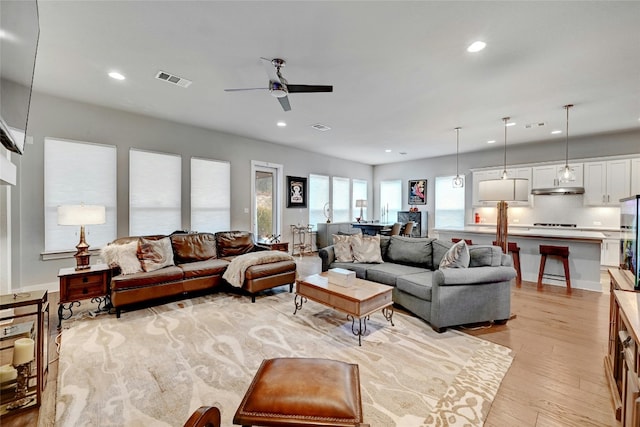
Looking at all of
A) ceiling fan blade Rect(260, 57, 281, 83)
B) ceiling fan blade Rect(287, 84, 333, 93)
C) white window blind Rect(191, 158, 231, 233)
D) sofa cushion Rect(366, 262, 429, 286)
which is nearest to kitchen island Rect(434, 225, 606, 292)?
sofa cushion Rect(366, 262, 429, 286)

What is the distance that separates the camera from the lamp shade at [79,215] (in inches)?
127

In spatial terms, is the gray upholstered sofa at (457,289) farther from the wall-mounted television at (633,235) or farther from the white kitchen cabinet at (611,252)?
the white kitchen cabinet at (611,252)

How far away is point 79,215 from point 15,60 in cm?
237

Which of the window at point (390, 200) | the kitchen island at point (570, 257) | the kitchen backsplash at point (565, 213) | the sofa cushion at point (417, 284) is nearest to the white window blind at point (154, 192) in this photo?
the sofa cushion at point (417, 284)

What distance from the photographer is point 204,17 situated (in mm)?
2334

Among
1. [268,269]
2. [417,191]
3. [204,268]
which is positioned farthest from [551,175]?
[204,268]

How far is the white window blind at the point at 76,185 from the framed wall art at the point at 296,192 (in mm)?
3856

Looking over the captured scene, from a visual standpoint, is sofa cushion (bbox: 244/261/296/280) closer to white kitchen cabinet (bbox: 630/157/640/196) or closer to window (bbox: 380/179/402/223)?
window (bbox: 380/179/402/223)

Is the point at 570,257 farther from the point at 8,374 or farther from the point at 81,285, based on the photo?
the point at 81,285

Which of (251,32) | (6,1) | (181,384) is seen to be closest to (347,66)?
(251,32)

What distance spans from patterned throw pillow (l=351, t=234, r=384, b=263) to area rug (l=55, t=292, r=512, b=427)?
0.97m

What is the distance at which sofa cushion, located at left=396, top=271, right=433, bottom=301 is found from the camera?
3096mm

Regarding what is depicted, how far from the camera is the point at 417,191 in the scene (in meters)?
9.08

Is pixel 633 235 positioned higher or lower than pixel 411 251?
higher
